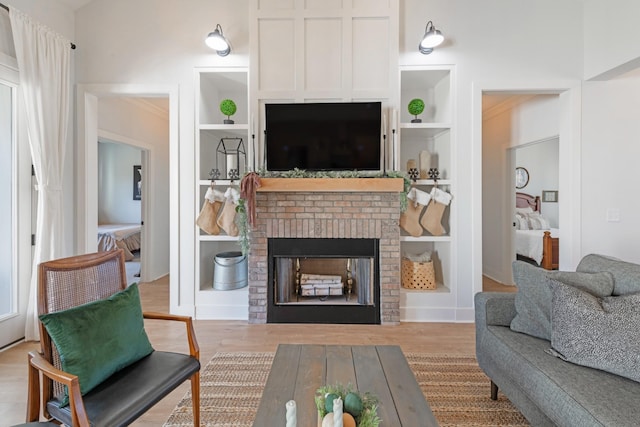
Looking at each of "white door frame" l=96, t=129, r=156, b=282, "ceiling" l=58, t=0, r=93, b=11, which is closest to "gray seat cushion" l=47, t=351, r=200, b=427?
"white door frame" l=96, t=129, r=156, b=282

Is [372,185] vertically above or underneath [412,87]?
underneath

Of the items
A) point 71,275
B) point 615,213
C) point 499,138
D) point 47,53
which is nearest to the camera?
point 71,275

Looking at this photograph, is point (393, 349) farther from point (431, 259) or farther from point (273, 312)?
point (431, 259)

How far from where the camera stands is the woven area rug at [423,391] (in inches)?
73.4

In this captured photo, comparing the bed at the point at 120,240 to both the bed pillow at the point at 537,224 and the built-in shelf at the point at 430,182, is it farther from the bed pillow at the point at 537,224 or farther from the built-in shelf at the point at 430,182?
the bed pillow at the point at 537,224

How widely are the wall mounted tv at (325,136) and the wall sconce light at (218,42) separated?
2.39 ft

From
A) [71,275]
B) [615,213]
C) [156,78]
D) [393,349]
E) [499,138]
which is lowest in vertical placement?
[393,349]

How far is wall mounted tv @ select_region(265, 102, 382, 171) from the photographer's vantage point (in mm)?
3244

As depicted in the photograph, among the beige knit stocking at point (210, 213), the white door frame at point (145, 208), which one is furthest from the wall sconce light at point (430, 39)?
the white door frame at point (145, 208)

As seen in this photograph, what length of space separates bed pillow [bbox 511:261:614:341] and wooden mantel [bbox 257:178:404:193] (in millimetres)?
1497

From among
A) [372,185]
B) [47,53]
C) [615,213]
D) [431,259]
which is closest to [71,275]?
[372,185]

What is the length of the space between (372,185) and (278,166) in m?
0.99

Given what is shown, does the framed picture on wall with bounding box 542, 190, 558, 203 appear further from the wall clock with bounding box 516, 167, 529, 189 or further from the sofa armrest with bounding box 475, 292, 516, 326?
the sofa armrest with bounding box 475, 292, 516, 326

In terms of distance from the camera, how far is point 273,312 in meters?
3.36
